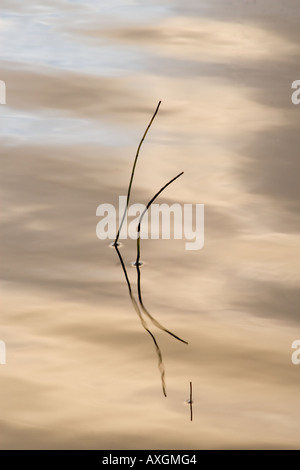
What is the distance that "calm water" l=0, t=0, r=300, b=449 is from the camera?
5.22ft

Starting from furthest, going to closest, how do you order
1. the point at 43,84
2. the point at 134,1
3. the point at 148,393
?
the point at 134,1 < the point at 43,84 < the point at 148,393

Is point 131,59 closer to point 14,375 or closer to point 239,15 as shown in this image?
point 239,15

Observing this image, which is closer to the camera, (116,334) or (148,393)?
(148,393)

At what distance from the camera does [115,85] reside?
3412 millimetres

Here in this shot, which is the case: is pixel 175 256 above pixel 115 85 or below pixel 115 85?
below

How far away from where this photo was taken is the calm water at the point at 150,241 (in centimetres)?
159

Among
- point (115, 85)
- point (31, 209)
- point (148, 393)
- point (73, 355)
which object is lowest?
point (148, 393)

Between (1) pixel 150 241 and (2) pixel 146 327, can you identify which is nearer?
(2) pixel 146 327

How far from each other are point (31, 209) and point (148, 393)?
0.90m

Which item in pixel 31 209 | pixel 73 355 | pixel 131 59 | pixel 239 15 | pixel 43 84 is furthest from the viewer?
pixel 239 15

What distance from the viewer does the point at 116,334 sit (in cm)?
183

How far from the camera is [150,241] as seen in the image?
2.22m

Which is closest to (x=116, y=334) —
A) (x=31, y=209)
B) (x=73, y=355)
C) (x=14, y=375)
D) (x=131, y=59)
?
(x=73, y=355)

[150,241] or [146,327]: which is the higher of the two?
[150,241]
